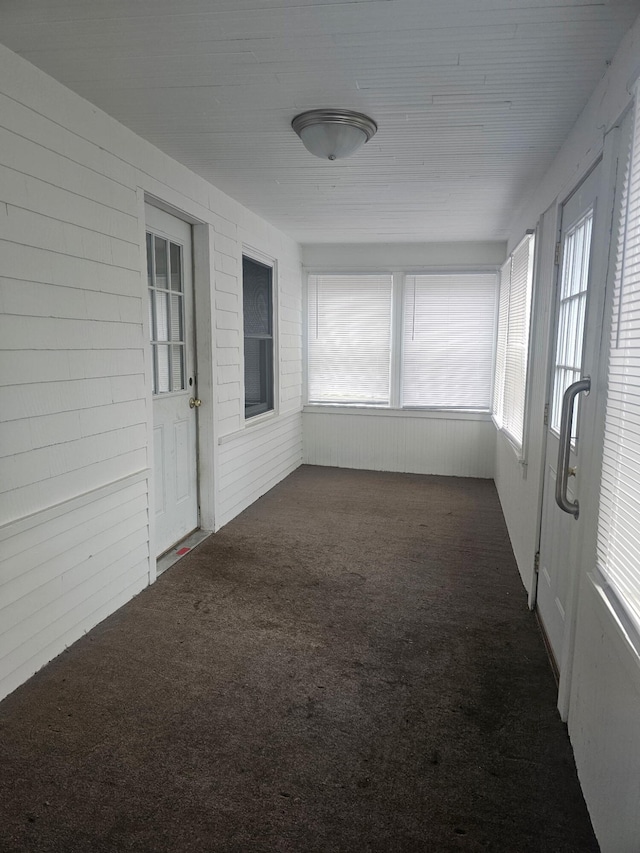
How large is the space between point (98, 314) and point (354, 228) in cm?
321

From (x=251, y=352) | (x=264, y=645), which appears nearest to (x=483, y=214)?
(x=251, y=352)

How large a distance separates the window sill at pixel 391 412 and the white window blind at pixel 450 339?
0.09 m

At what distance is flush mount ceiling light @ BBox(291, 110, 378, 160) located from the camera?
261 centimetres

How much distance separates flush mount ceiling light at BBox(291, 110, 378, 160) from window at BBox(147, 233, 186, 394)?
1160 mm

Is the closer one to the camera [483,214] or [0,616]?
[0,616]

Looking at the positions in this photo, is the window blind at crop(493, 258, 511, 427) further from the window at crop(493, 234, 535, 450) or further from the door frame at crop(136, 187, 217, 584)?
the door frame at crop(136, 187, 217, 584)

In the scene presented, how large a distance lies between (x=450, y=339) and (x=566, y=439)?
427 centimetres

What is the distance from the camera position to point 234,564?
362 cm

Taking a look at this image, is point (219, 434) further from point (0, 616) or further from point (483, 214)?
point (483, 214)

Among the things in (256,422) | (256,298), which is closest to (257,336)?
(256,298)

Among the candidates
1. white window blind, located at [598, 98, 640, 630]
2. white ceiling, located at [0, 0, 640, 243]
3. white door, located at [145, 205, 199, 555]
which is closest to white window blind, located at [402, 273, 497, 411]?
white ceiling, located at [0, 0, 640, 243]

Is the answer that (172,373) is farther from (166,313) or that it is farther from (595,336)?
(595,336)

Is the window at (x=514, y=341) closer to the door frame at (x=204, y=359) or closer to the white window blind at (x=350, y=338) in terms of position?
the white window blind at (x=350, y=338)

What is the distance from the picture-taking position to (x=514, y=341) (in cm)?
437
